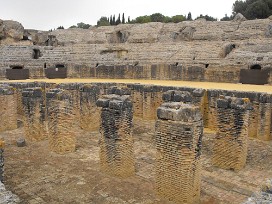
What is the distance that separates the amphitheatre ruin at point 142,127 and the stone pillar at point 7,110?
0.05m

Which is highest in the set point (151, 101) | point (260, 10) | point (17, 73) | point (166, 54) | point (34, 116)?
point (260, 10)

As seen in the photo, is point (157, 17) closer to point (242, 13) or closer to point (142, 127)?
point (242, 13)

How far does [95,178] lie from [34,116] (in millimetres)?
5001

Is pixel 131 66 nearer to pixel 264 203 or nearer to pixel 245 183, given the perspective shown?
pixel 245 183

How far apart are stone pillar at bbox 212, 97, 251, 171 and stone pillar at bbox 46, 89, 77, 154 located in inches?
203

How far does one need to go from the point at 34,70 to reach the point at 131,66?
7268 millimetres

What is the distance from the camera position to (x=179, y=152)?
7371 mm

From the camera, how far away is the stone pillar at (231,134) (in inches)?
374

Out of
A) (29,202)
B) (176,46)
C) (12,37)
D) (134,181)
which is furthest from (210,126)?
(12,37)

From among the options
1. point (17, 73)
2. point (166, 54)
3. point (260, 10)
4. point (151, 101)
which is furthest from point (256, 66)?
point (260, 10)

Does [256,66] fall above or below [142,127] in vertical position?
above

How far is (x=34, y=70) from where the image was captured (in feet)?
74.4

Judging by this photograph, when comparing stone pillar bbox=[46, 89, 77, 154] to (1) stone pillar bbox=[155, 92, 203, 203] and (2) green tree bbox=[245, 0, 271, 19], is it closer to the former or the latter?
(1) stone pillar bbox=[155, 92, 203, 203]

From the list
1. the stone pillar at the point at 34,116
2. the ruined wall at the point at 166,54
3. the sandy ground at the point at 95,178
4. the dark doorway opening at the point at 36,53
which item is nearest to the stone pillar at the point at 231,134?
the sandy ground at the point at 95,178
